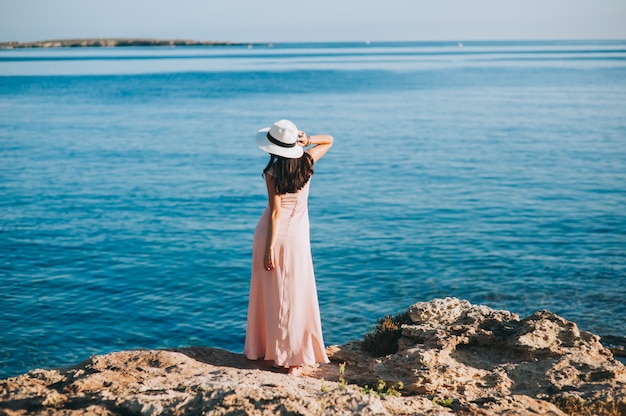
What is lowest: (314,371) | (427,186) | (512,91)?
(314,371)

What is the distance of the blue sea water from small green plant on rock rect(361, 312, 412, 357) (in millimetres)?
4135

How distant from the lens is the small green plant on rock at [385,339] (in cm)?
780

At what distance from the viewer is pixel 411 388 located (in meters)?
6.28

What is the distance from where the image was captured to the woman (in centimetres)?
650

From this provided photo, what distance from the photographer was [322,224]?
19672mm

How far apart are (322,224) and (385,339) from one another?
39.0 feet

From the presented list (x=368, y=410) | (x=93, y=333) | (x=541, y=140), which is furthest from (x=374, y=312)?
(x=541, y=140)

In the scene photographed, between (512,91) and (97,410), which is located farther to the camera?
(512,91)

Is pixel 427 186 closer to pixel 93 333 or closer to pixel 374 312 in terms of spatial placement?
pixel 374 312

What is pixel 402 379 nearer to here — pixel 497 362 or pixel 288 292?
pixel 497 362

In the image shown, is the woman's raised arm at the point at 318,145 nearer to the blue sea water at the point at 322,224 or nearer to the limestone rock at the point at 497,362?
the limestone rock at the point at 497,362

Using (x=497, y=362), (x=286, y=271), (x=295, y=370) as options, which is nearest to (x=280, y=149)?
(x=286, y=271)

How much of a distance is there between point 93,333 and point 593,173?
69.6ft

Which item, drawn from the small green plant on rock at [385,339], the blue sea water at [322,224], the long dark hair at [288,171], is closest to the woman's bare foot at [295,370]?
the small green plant on rock at [385,339]
